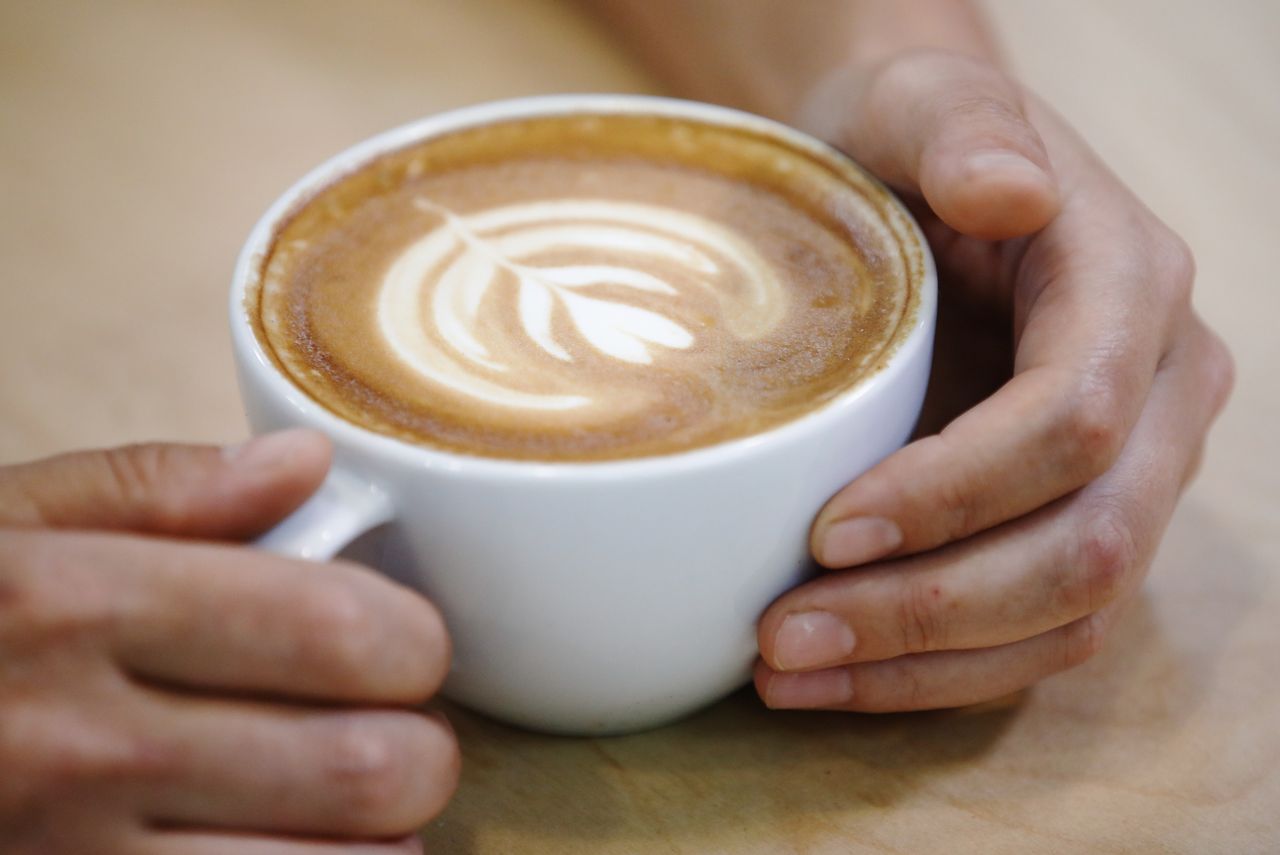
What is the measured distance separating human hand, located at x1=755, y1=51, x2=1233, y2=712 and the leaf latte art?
18cm

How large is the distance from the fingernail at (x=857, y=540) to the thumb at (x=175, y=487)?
32cm

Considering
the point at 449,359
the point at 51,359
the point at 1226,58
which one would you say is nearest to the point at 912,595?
the point at 449,359

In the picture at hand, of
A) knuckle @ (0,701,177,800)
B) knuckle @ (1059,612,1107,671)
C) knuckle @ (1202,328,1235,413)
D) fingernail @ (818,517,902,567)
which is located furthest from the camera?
knuckle @ (1202,328,1235,413)

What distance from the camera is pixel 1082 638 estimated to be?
0.88 metres

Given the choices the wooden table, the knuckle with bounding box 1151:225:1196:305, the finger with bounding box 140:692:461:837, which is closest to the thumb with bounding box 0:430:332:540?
the finger with bounding box 140:692:461:837

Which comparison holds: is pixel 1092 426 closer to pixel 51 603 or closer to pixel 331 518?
pixel 331 518

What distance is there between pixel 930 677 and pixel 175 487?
535 millimetres

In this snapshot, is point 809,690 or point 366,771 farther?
point 809,690

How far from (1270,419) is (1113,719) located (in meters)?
0.50

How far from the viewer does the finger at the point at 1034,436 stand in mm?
775

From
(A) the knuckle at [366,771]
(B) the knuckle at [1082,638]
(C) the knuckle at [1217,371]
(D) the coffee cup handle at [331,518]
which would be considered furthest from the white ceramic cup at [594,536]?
(C) the knuckle at [1217,371]

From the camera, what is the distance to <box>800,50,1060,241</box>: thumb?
2.79 feet

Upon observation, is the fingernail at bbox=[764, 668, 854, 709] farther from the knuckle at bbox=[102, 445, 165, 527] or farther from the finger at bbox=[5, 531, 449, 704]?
the knuckle at bbox=[102, 445, 165, 527]

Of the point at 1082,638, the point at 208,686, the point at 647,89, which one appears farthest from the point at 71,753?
the point at 647,89
